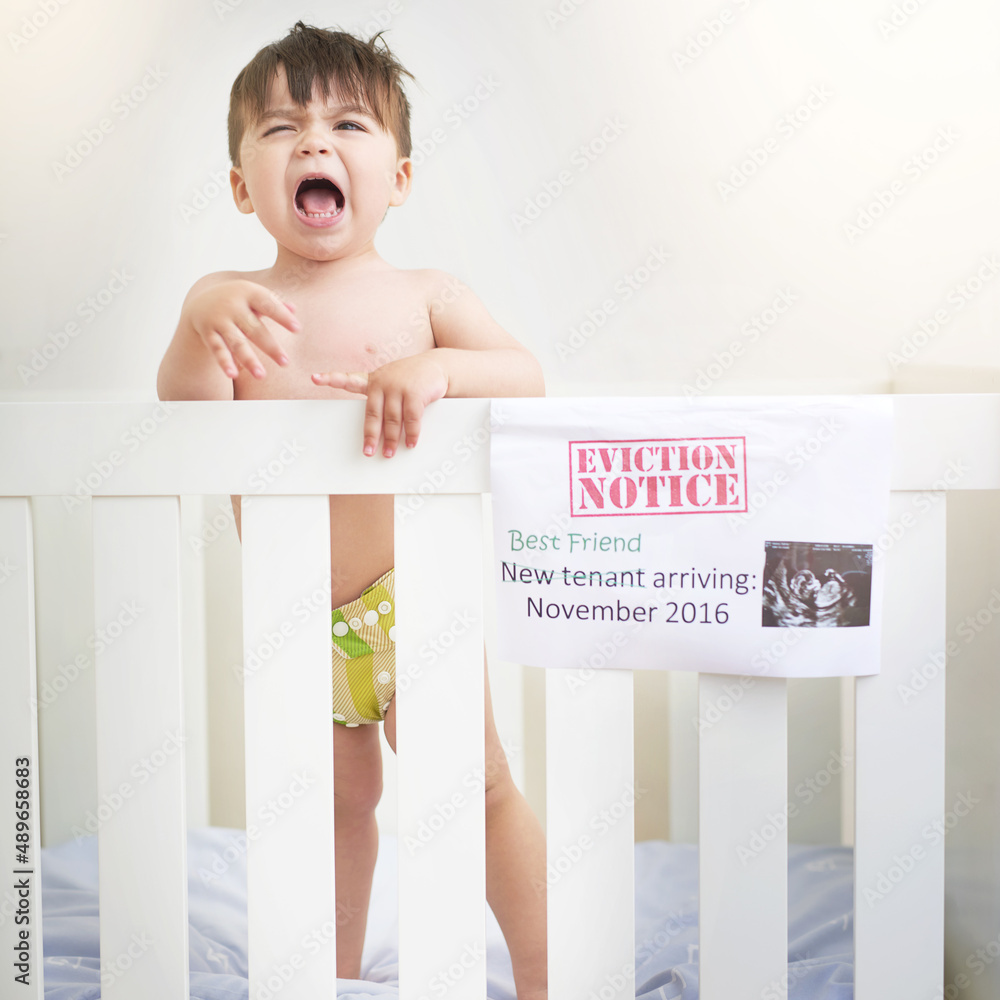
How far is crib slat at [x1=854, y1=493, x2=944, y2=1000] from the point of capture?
52 centimetres

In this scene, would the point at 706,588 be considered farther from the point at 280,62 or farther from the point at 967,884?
the point at 280,62

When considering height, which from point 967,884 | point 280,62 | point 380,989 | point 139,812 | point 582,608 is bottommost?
point 380,989

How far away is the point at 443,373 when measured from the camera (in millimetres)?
603

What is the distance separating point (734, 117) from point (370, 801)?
107 cm

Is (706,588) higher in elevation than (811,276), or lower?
lower

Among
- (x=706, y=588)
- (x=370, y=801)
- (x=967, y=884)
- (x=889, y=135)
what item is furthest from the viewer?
(x=889, y=135)

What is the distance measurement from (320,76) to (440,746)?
0.61m

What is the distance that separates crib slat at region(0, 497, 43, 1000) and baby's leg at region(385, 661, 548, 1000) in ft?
0.94

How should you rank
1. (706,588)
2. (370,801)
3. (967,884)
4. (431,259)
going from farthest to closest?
(431,259)
(370,801)
(967,884)
(706,588)

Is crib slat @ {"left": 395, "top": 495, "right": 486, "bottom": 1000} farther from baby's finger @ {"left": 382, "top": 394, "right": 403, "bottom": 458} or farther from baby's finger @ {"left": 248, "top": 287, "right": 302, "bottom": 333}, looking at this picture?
baby's finger @ {"left": 248, "top": 287, "right": 302, "bottom": 333}

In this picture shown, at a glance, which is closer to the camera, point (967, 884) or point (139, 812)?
point (139, 812)

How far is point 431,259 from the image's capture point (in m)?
1.30

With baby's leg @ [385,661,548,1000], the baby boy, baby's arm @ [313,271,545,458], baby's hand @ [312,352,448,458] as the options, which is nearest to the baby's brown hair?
the baby boy

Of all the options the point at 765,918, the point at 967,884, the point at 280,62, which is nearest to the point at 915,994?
the point at 765,918
